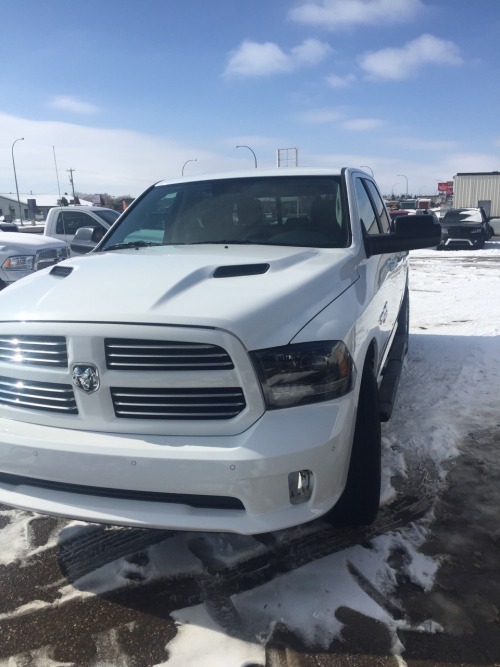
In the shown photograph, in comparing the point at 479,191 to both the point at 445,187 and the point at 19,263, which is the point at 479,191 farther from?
the point at 445,187

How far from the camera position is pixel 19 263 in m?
8.24

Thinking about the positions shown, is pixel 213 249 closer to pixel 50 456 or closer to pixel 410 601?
pixel 50 456

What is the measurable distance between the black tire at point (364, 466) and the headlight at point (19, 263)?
22.3 ft

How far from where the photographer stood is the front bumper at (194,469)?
2111mm

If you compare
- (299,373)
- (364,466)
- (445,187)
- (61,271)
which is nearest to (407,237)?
(364,466)

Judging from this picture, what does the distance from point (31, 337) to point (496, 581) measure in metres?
2.34

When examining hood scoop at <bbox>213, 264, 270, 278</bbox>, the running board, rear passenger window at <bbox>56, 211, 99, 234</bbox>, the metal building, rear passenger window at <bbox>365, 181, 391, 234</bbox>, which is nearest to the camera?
hood scoop at <bbox>213, 264, 270, 278</bbox>

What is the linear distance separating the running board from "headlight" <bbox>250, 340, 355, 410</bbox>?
1014 mm

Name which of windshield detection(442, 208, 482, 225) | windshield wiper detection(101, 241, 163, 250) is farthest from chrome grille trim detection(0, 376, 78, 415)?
windshield detection(442, 208, 482, 225)

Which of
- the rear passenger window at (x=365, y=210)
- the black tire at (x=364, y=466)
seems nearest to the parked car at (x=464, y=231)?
the rear passenger window at (x=365, y=210)

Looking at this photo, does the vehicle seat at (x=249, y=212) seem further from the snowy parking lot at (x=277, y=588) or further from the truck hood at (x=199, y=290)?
the snowy parking lot at (x=277, y=588)

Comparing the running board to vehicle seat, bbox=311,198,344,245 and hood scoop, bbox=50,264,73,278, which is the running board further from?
hood scoop, bbox=50,264,73,278

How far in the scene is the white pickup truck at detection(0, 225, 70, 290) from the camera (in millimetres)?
8102

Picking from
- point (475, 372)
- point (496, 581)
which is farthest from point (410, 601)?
point (475, 372)
